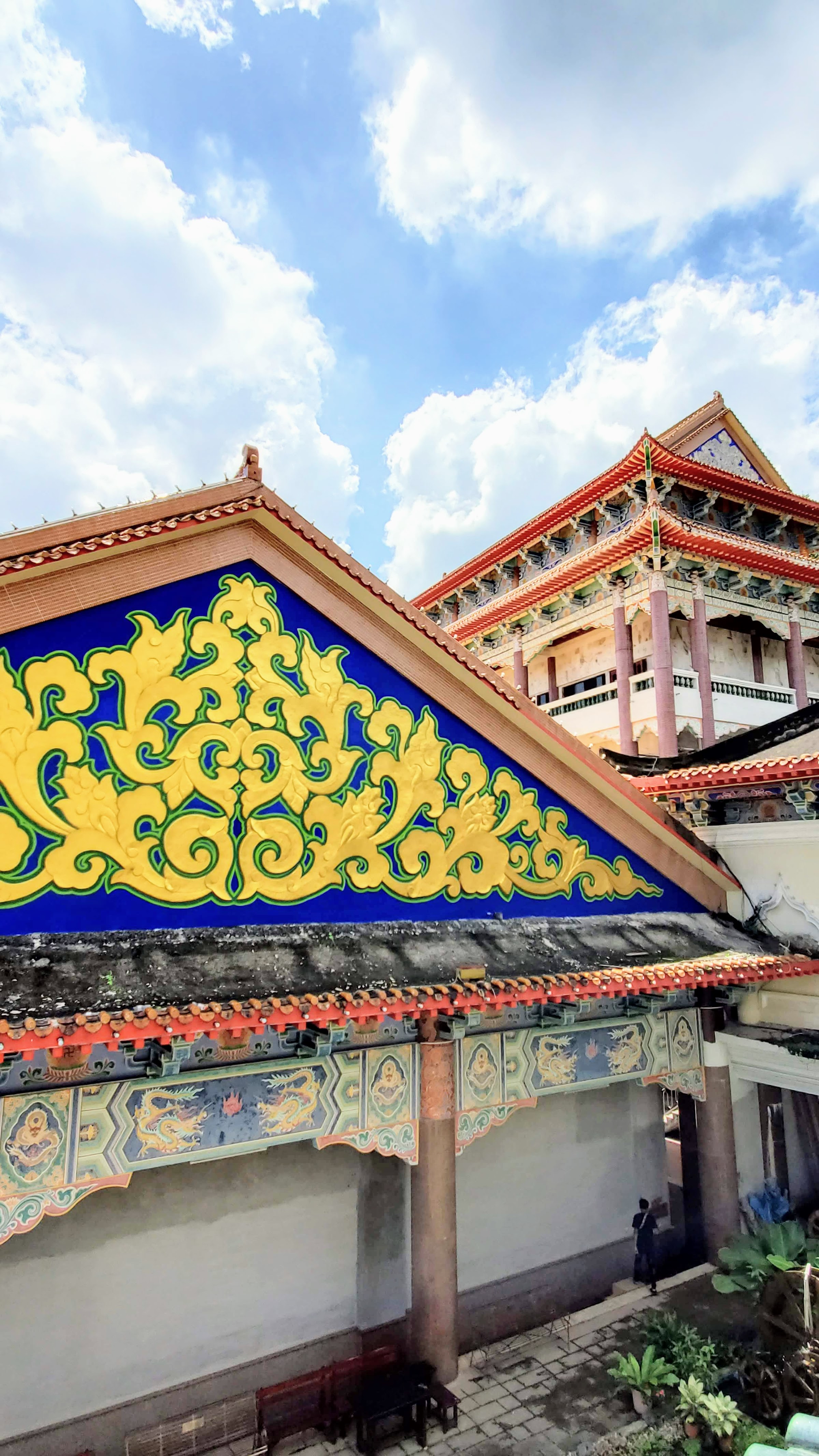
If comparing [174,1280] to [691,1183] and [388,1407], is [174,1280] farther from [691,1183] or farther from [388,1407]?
[691,1183]

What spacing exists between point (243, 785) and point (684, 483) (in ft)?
55.9

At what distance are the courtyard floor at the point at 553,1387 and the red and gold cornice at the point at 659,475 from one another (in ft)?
54.7

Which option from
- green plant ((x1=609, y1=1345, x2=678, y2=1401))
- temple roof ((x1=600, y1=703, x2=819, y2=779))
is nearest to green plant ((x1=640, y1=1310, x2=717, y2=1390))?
green plant ((x1=609, y1=1345, x2=678, y2=1401))

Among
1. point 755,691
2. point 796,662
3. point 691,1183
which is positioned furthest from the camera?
point 796,662

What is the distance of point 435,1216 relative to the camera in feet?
25.7

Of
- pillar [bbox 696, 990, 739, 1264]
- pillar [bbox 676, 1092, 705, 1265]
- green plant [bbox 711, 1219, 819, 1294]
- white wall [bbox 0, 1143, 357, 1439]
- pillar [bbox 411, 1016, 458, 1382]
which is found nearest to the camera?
white wall [bbox 0, 1143, 357, 1439]

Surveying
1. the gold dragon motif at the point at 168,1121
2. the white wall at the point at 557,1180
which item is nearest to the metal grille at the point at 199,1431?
the white wall at the point at 557,1180

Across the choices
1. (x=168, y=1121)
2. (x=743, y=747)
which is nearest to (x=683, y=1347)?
(x=168, y=1121)

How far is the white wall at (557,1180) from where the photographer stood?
374 inches

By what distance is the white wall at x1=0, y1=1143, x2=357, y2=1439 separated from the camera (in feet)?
23.0

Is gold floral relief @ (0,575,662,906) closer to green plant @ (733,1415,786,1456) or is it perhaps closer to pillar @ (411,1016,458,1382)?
pillar @ (411,1016,458,1382)

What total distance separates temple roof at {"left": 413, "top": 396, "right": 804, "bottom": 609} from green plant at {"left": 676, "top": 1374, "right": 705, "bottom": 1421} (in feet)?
55.7

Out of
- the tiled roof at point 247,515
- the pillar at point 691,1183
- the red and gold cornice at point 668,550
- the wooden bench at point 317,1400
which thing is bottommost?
the wooden bench at point 317,1400

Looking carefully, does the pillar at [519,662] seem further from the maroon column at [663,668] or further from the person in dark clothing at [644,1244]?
the person in dark clothing at [644,1244]
